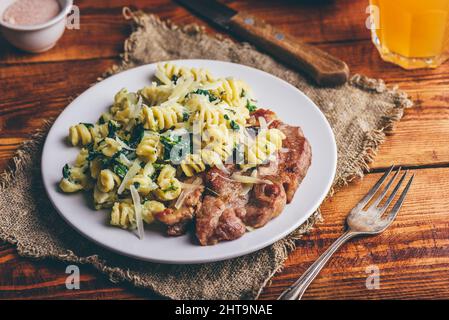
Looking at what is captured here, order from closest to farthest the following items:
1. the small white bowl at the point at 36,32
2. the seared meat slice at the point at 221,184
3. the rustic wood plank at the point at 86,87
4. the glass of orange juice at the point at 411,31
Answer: the seared meat slice at the point at 221,184, the rustic wood plank at the point at 86,87, the glass of orange juice at the point at 411,31, the small white bowl at the point at 36,32

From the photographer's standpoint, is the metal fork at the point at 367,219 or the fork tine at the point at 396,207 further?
the fork tine at the point at 396,207

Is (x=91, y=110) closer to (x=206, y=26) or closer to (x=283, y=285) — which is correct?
(x=206, y=26)

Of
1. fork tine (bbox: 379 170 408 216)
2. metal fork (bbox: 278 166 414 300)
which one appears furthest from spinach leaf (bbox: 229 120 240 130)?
fork tine (bbox: 379 170 408 216)

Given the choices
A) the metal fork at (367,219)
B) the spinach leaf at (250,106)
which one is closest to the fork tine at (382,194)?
the metal fork at (367,219)

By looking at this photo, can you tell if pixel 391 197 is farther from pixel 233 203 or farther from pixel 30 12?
pixel 30 12

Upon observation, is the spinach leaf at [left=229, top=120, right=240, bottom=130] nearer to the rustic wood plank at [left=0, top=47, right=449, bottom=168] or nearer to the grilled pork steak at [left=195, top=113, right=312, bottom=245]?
the grilled pork steak at [left=195, top=113, right=312, bottom=245]

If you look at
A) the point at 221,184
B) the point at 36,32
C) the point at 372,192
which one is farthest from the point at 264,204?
the point at 36,32

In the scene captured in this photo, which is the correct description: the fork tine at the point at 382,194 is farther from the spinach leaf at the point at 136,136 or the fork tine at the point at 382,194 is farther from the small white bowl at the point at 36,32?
the small white bowl at the point at 36,32

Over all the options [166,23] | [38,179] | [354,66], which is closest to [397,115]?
[354,66]
